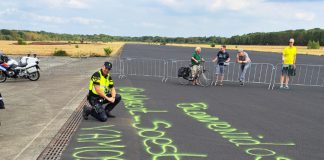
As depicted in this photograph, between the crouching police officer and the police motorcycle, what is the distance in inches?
309

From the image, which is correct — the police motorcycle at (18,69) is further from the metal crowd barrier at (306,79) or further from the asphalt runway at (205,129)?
the metal crowd barrier at (306,79)

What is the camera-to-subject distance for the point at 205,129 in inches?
288

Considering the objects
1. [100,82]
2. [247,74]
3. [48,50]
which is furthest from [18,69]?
[48,50]

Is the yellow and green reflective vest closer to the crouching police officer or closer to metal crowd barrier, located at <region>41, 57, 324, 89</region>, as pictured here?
the crouching police officer

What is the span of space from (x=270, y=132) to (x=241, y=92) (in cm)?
598

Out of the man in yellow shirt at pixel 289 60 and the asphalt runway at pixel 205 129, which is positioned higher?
the man in yellow shirt at pixel 289 60

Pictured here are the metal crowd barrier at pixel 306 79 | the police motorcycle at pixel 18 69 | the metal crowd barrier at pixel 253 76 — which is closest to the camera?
the police motorcycle at pixel 18 69

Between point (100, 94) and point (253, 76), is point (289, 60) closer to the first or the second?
point (253, 76)

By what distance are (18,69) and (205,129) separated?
10.1 meters

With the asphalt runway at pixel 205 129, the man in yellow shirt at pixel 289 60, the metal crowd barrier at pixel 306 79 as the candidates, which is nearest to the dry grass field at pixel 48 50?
the metal crowd barrier at pixel 306 79

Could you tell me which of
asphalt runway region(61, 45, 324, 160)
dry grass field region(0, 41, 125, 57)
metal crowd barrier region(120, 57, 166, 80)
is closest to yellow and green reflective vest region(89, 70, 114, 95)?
asphalt runway region(61, 45, 324, 160)

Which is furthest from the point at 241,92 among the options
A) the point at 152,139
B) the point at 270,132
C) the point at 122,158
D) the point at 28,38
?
the point at 28,38

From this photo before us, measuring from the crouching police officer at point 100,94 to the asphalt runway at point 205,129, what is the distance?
0.20m

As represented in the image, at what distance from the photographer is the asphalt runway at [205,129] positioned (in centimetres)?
569
